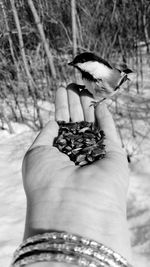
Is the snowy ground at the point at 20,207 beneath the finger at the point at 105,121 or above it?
beneath

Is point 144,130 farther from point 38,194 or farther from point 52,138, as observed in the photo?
point 38,194

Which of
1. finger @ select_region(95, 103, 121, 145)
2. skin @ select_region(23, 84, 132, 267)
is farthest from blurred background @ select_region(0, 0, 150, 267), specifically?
skin @ select_region(23, 84, 132, 267)

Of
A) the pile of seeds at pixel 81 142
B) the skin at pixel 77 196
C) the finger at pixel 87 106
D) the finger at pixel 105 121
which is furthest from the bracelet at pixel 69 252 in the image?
the finger at pixel 87 106

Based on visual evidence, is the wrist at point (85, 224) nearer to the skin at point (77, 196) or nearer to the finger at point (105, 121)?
the skin at point (77, 196)

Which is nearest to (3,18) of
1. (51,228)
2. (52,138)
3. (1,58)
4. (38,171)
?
(1,58)

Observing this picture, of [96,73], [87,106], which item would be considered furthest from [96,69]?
[87,106]

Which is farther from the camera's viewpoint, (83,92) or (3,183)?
(3,183)
